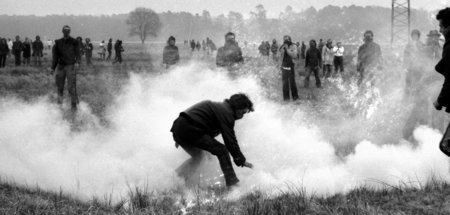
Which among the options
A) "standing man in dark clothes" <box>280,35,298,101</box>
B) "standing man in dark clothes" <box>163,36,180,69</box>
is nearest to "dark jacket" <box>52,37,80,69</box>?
"standing man in dark clothes" <box>163,36,180,69</box>

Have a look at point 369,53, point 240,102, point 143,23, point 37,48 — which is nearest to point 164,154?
point 240,102

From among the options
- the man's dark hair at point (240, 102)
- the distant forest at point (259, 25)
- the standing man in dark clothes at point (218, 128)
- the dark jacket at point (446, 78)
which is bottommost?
the standing man in dark clothes at point (218, 128)

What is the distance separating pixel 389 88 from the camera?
39.4ft

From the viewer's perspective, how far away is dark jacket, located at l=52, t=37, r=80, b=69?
34.8 feet

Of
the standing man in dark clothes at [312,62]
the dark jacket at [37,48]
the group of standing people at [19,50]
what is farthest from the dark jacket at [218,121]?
the dark jacket at [37,48]

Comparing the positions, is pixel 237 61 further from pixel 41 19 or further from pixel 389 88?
pixel 41 19

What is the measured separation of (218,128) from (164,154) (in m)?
1.88

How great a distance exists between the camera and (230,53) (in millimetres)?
12594

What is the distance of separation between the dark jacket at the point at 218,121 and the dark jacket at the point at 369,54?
8567 mm

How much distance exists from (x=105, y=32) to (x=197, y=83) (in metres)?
164

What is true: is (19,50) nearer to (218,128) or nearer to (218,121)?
(218,128)

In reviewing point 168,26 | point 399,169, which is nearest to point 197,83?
point 399,169

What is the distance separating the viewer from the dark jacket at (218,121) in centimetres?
532

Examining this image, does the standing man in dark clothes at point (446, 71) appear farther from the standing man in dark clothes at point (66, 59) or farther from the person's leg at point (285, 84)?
the standing man in dark clothes at point (66, 59)
